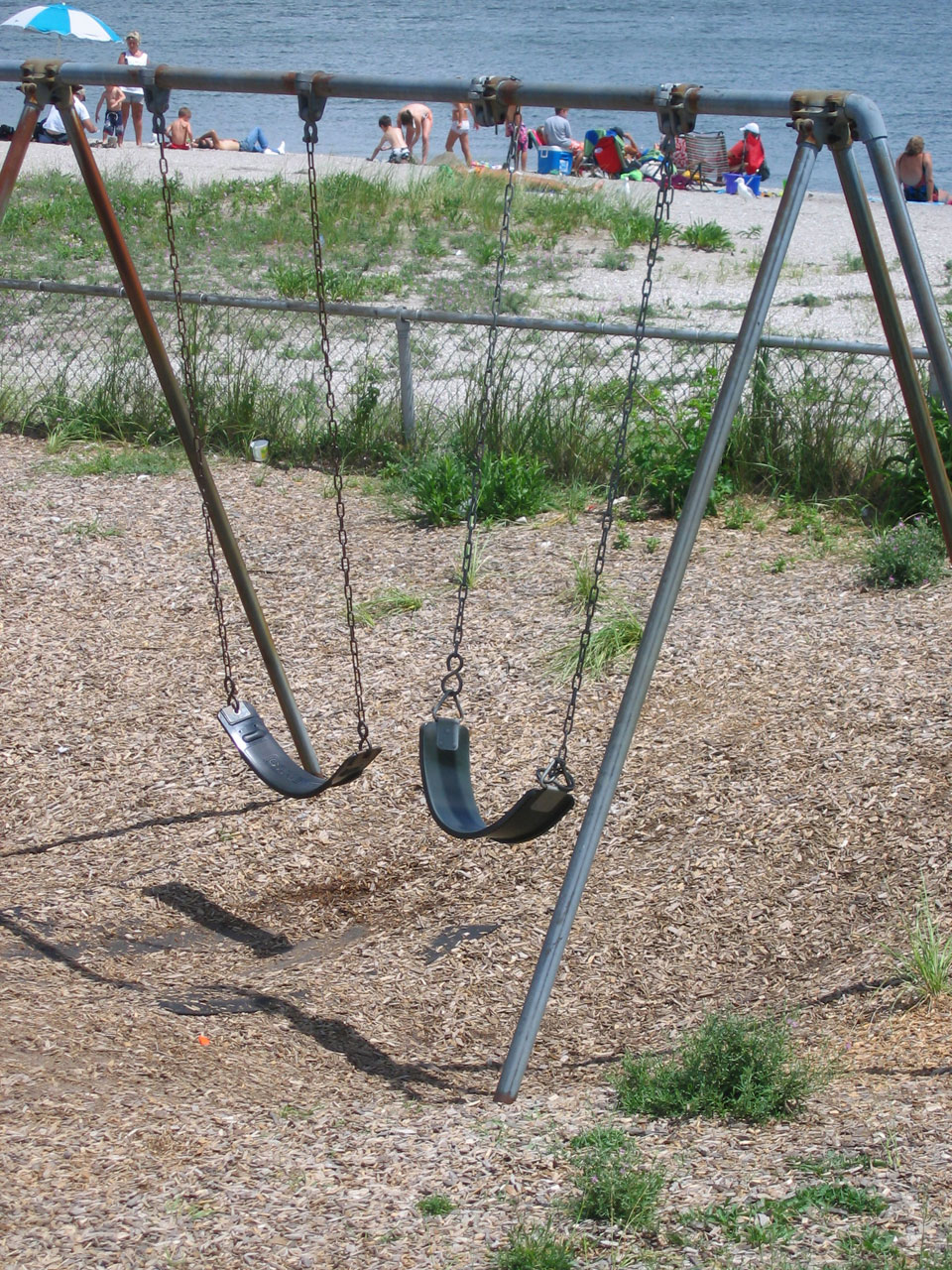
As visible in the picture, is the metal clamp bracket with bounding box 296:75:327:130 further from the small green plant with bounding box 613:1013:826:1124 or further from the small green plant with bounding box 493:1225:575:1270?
the small green plant with bounding box 493:1225:575:1270

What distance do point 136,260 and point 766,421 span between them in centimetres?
751

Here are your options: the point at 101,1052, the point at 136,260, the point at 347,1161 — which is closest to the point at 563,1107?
the point at 347,1161

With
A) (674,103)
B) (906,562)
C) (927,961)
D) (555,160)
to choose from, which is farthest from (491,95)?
(555,160)

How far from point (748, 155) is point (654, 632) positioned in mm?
17337

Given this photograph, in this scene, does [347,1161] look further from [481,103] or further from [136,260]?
[136,260]

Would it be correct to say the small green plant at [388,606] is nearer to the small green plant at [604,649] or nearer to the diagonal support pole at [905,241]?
the small green plant at [604,649]

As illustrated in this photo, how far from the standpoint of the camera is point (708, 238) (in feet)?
43.9

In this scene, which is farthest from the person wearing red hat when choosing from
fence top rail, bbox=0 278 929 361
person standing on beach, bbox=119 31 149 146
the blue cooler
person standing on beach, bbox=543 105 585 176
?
fence top rail, bbox=0 278 929 361

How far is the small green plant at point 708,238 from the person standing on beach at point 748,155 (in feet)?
17.9

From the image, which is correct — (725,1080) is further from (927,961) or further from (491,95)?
(491,95)

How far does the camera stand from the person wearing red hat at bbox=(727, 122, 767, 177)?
18.2 metres

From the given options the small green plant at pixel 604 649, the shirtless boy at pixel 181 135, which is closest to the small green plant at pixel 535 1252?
the small green plant at pixel 604 649

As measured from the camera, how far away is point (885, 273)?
2949 mm

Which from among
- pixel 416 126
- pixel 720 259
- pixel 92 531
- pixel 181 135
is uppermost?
pixel 416 126
